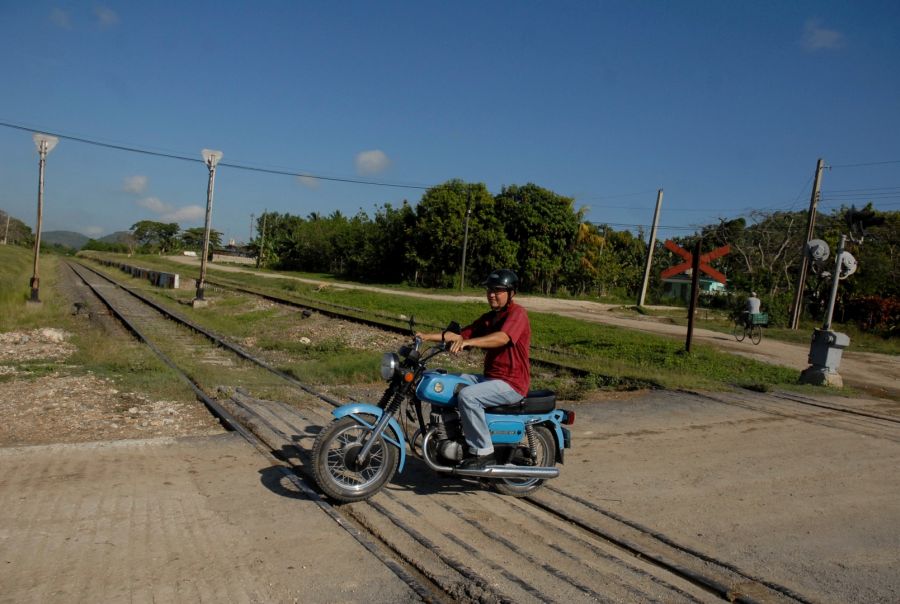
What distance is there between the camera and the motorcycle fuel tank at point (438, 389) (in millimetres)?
5125

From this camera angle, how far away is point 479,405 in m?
5.12

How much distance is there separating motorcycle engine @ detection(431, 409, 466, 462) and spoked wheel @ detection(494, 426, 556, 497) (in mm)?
467

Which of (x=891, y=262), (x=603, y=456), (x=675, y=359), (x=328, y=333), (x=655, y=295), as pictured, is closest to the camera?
(x=603, y=456)

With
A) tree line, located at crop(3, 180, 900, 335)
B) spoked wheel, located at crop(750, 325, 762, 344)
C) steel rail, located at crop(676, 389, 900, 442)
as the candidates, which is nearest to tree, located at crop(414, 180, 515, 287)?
tree line, located at crop(3, 180, 900, 335)

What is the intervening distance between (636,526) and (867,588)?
142 cm

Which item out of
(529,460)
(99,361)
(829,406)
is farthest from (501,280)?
(99,361)

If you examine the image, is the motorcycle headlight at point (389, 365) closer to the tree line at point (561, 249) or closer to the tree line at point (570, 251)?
the tree line at point (570, 251)

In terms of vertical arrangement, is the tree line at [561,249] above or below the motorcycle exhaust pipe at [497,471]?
above

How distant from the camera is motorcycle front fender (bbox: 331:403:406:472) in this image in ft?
16.6

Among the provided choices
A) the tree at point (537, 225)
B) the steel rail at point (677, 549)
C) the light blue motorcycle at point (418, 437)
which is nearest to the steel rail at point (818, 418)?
the steel rail at point (677, 549)

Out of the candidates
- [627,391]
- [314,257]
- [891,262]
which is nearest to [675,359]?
[627,391]

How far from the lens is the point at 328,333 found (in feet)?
59.1

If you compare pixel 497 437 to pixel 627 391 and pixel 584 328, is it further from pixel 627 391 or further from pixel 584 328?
pixel 584 328

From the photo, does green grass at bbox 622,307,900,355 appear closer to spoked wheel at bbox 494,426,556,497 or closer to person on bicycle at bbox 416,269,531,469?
spoked wheel at bbox 494,426,556,497
